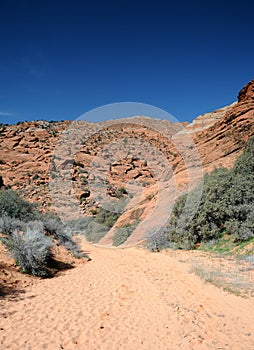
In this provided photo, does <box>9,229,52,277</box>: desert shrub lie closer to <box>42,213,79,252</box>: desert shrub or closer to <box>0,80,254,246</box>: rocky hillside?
<box>42,213,79,252</box>: desert shrub

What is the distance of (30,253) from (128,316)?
4188 millimetres

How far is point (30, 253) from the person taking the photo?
7.77 meters

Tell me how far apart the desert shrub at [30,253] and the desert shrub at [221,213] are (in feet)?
21.3

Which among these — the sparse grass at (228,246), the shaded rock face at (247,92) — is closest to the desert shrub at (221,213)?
the sparse grass at (228,246)

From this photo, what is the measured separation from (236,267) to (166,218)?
24.5 feet

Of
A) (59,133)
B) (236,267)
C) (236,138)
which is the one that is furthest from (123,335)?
(59,133)

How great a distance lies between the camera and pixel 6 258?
25.7 ft

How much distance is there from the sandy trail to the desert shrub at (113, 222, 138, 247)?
9226 millimetres

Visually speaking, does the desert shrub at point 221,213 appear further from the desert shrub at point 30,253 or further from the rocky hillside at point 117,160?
the desert shrub at point 30,253

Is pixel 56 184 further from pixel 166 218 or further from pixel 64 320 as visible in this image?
pixel 64 320

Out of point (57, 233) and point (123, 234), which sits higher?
point (57, 233)

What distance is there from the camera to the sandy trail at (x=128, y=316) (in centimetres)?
397

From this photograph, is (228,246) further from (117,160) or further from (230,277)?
(117,160)

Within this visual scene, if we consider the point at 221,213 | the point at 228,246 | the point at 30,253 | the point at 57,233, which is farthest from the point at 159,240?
the point at 30,253
